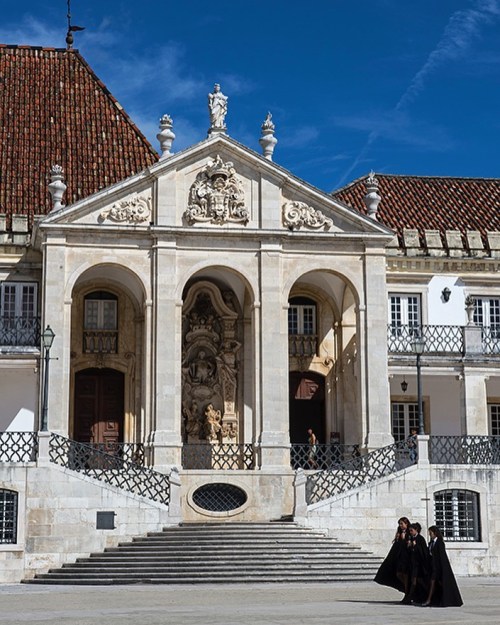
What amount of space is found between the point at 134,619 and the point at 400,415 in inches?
794

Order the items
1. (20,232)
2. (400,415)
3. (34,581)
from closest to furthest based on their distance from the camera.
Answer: (34,581)
(20,232)
(400,415)

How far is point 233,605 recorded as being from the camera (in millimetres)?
19656

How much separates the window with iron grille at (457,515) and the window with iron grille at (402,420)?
5.57 metres

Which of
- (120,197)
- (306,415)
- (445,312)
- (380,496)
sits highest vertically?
(120,197)

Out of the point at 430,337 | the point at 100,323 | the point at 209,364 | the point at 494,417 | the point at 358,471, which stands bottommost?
the point at 358,471

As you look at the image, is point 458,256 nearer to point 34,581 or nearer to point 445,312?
point 445,312

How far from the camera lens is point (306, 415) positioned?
116 ft

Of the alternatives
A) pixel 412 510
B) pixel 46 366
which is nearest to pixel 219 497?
pixel 412 510

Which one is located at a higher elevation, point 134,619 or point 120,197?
point 120,197

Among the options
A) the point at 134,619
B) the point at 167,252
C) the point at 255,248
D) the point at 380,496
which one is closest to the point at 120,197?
the point at 167,252

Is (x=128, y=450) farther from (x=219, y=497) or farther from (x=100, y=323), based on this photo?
(x=100, y=323)

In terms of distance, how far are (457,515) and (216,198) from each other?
34.6ft

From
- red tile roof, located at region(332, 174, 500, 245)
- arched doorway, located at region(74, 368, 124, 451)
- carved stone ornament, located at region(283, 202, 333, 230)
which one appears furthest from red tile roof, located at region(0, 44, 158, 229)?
red tile roof, located at region(332, 174, 500, 245)

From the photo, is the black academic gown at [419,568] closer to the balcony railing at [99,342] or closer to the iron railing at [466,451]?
the iron railing at [466,451]
